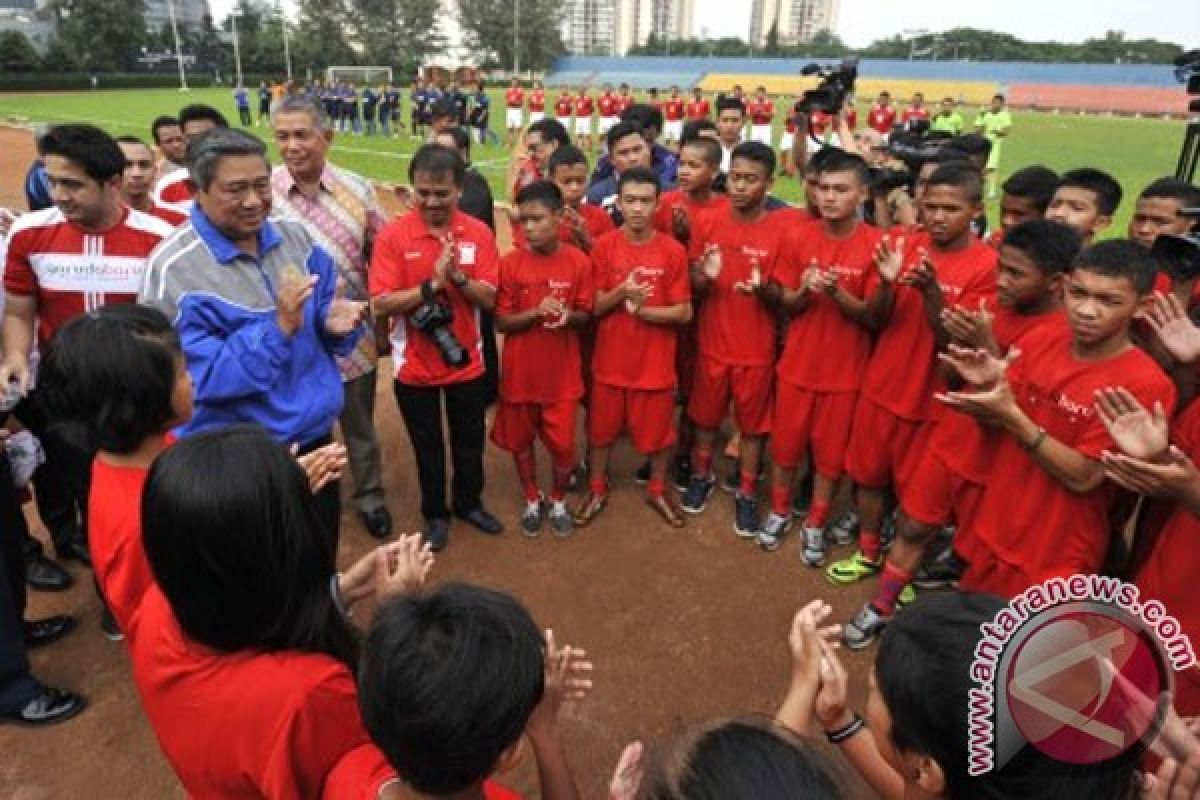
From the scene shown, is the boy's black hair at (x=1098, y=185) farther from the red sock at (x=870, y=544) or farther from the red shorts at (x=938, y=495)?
the red sock at (x=870, y=544)

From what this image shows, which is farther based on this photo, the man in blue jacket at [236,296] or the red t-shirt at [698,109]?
the red t-shirt at [698,109]

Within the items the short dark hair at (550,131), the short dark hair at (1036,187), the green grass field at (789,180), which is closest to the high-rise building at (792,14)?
the green grass field at (789,180)

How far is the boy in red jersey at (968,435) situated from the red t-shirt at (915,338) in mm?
182

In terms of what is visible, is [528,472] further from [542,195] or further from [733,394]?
[542,195]

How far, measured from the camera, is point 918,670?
5.17 ft

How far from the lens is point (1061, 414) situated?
2.91m

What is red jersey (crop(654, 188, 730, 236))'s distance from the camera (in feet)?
17.0

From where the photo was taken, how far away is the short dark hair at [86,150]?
3.53m

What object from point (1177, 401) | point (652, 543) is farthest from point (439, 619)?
point (652, 543)

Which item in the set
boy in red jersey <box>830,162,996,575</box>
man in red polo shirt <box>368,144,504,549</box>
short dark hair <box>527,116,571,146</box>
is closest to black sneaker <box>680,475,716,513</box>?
boy in red jersey <box>830,162,996,575</box>

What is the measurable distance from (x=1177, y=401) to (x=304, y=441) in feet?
11.8

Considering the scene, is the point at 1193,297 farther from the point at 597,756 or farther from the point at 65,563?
the point at 65,563

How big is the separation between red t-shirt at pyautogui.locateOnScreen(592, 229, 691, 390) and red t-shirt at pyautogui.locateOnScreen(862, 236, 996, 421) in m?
1.14

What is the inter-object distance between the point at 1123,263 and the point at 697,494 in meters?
2.93
